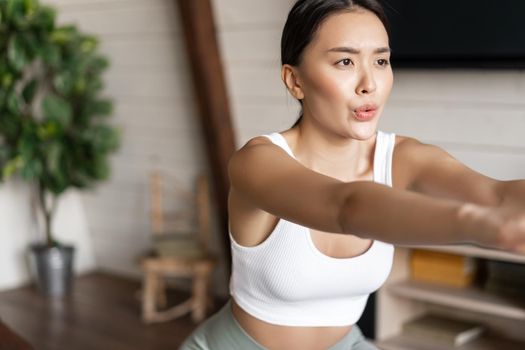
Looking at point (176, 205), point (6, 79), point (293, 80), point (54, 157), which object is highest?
point (293, 80)

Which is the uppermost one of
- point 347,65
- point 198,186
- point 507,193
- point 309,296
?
point 347,65

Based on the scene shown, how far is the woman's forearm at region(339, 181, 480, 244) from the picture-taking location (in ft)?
2.90

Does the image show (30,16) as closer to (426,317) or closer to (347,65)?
(426,317)

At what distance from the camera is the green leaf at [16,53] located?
13.3ft

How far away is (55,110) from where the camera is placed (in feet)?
13.9

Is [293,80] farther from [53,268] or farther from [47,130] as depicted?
[53,268]

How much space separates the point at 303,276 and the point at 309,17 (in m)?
0.43


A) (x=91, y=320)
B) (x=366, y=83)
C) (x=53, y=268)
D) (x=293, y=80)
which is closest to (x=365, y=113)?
(x=366, y=83)

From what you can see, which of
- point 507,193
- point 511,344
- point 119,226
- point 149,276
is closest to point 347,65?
point 507,193

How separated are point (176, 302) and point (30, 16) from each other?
161cm

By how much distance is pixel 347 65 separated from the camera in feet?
4.38

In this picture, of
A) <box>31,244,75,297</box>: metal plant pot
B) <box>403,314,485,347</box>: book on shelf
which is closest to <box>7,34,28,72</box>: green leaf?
<box>31,244,75,297</box>: metal plant pot

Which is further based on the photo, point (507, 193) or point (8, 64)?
point (8, 64)

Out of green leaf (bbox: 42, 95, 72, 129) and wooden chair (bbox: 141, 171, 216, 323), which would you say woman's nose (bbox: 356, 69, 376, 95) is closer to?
wooden chair (bbox: 141, 171, 216, 323)
